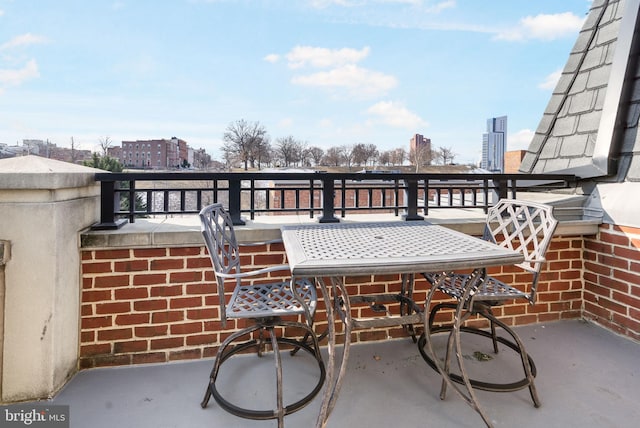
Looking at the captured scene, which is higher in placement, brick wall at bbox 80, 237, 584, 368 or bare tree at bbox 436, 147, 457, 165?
bare tree at bbox 436, 147, 457, 165

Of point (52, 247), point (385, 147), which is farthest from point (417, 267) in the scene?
point (385, 147)

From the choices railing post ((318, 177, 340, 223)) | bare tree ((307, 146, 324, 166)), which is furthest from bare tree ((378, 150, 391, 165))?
railing post ((318, 177, 340, 223))

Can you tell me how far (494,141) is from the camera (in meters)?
31.9

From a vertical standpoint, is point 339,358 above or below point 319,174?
below

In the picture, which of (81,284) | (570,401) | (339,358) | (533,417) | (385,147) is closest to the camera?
(533,417)

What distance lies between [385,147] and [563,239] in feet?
97.6

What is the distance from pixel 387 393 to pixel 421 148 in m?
32.4

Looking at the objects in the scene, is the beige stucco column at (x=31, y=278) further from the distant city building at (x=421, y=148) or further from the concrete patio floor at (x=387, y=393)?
the distant city building at (x=421, y=148)

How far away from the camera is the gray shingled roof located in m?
2.38

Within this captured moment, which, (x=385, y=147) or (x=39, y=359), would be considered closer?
(x=39, y=359)

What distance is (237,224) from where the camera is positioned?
6.64 ft

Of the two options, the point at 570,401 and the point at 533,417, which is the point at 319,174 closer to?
the point at 533,417

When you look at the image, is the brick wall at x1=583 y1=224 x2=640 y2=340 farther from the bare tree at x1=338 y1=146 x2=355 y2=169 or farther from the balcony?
the bare tree at x1=338 y1=146 x2=355 y2=169

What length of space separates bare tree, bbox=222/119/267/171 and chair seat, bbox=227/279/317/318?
25.9 meters
